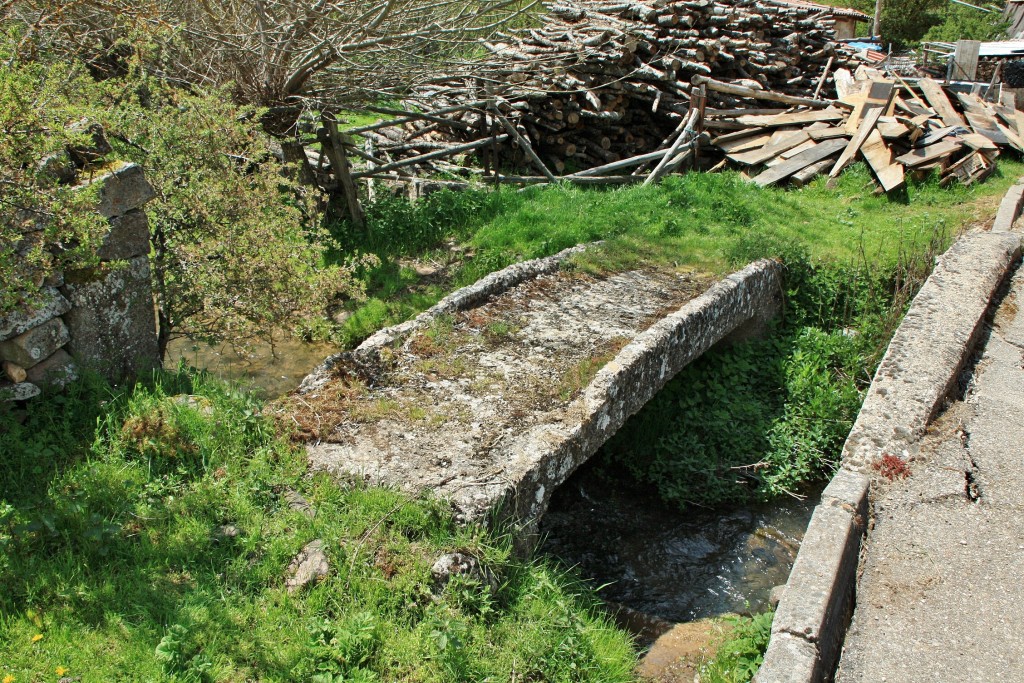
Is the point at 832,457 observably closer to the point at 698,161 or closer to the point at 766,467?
the point at 766,467

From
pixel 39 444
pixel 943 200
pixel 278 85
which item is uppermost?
pixel 278 85

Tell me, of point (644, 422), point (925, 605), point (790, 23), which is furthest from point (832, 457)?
point (790, 23)

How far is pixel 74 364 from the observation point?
14.5ft

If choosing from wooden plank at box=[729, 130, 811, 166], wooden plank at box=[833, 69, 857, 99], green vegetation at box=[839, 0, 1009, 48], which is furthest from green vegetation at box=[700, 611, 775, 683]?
green vegetation at box=[839, 0, 1009, 48]

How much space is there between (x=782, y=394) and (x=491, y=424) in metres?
3.72

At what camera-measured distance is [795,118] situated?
12203mm

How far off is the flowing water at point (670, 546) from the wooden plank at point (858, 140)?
591 cm

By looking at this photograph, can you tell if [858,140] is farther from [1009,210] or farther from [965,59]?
[965,59]

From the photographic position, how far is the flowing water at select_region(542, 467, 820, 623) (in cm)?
541

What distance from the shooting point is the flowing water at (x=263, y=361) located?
7.00 m

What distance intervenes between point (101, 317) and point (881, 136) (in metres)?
10.2

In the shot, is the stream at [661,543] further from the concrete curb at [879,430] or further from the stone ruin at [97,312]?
the concrete curb at [879,430]

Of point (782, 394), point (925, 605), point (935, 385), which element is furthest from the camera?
point (782, 394)

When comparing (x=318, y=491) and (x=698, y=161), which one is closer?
(x=318, y=491)
